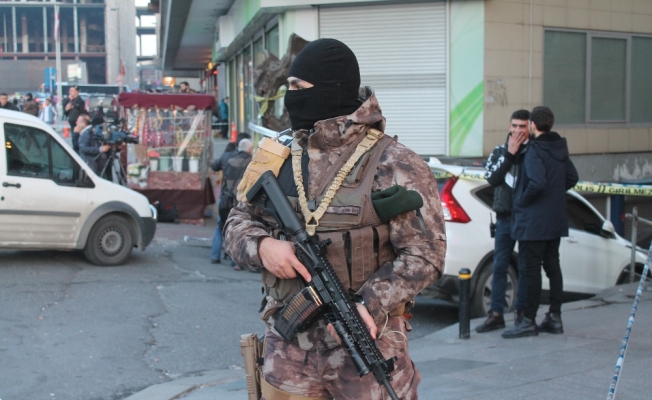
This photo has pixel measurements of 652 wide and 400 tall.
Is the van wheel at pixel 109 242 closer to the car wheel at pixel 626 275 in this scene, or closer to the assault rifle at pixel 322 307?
the car wheel at pixel 626 275

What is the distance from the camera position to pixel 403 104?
12.8 meters

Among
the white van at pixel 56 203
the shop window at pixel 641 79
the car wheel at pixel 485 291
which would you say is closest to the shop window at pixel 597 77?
the shop window at pixel 641 79

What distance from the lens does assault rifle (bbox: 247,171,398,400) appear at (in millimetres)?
2465

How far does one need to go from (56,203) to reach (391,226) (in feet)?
24.1

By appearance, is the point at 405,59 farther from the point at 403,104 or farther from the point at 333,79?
the point at 333,79

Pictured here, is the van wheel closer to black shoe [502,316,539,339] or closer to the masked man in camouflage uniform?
black shoe [502,316,539,339]

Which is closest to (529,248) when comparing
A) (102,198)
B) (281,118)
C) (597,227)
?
(597,227)

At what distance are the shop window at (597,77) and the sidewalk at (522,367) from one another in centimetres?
714

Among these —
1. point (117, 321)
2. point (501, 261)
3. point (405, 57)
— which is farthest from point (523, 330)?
point (405, 57)

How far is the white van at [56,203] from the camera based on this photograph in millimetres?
8812

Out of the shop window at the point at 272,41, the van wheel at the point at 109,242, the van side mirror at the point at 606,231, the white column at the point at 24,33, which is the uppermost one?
the white column at the point at 24,33

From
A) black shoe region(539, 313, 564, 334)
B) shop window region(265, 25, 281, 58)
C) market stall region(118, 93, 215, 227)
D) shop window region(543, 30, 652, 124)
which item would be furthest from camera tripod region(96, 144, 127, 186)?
black shoe region(539, 313, 564, 334)

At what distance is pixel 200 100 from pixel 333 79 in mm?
12047

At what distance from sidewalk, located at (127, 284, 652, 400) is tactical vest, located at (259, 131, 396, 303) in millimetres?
2427
